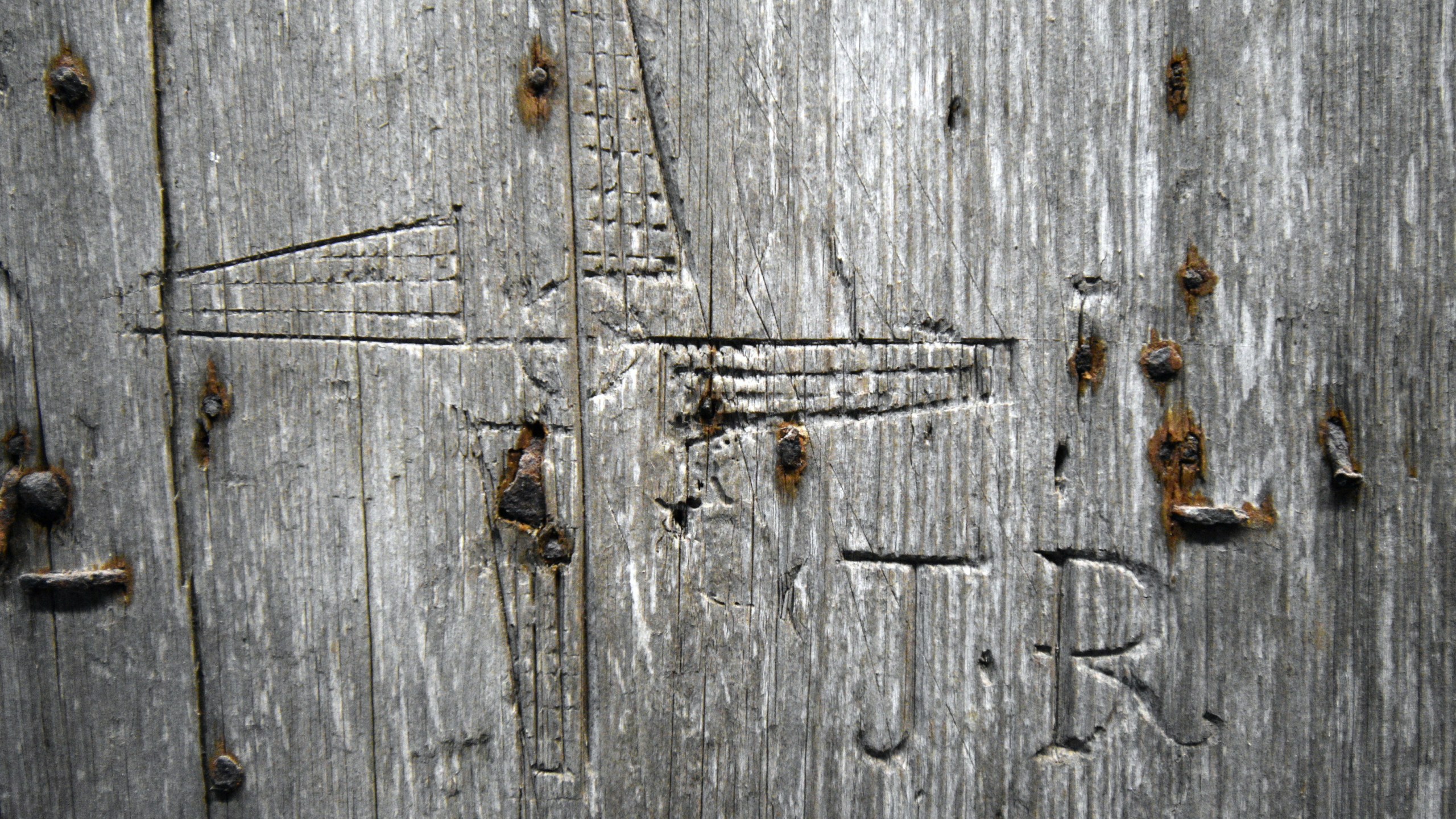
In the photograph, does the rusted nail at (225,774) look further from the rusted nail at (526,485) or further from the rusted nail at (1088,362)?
the rusted nail at (1088,362)

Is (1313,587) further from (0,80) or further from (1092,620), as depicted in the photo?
(0,80)

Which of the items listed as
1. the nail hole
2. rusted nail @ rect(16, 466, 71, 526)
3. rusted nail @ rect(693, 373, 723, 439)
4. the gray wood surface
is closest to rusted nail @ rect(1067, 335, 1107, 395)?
the gray wood surface

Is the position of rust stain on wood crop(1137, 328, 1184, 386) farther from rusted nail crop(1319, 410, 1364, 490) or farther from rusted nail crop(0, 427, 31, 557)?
rusted nail crop(0, 427, 31, 557)

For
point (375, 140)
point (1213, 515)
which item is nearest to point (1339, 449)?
point (1213, 515)

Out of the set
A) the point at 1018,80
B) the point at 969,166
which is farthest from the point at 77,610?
the point at 1018,80

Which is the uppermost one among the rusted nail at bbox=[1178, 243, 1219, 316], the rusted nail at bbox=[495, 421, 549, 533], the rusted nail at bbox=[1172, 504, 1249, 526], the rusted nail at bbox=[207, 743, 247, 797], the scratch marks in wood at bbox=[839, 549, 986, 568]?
the rusted nail at bbox=[1178, 243, 1219, 316]
